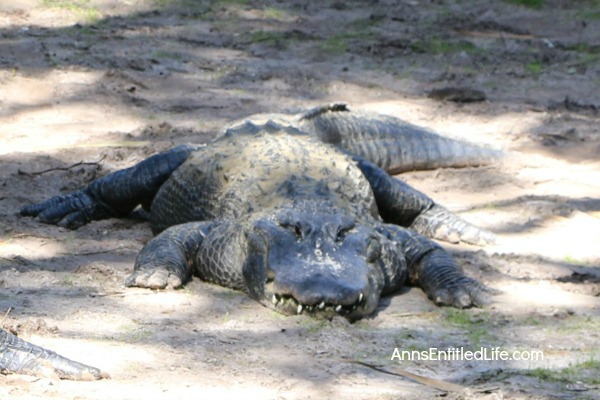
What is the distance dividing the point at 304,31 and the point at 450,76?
1.84 metres

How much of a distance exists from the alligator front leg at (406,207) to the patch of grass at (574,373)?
7.65 feet

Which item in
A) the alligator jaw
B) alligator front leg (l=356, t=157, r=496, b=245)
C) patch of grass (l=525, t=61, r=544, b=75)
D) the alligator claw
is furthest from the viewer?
patch of grass (l=525, t=61, r=544, b=75)

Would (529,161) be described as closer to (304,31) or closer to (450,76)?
(450,76)

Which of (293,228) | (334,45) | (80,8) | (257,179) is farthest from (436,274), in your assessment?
(80,8)

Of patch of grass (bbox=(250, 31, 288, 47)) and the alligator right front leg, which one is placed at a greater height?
patch of grass (bbox=(250, 31, 288, 47))

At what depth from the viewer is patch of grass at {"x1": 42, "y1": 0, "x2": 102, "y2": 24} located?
37.4ft

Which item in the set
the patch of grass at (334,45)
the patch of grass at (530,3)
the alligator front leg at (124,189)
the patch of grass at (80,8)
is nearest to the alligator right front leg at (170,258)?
the alligator front leg at (124,189)

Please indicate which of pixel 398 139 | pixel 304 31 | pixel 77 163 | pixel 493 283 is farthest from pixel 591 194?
pixel 304 31

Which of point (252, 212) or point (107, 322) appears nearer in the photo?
point (107, 322)

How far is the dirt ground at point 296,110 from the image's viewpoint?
451cm

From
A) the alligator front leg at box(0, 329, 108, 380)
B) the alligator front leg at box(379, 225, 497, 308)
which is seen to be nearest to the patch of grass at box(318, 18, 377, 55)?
the alligator front leg at box(379, 225, 497, 308)

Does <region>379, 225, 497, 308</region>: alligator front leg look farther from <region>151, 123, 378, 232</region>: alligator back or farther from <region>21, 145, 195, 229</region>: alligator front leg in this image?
<region>21, 145, 195, 229</region>: alligator front leg

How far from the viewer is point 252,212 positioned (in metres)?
6.07

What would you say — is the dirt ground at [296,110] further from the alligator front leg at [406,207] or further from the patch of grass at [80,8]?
the alligator front leg at [406,207]
